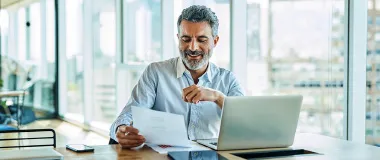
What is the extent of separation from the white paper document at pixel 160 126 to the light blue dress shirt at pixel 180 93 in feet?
1.26

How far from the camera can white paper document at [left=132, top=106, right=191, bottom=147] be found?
2.06 metres

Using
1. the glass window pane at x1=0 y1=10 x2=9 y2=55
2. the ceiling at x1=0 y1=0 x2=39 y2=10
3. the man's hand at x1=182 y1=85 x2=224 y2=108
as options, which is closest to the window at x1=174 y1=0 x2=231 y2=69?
the man's hand at x1=182 y1=85 x2=224 y2=108

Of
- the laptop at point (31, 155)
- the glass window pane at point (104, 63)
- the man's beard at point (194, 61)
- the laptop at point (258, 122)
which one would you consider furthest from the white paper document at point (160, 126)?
the glass window pane at point (104, 63)

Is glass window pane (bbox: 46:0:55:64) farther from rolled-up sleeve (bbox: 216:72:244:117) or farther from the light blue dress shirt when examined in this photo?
rolled-up sleeve (bbox: 216:72:244:117)

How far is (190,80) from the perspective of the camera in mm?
2732

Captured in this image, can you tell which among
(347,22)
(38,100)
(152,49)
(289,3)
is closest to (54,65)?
(38,100)

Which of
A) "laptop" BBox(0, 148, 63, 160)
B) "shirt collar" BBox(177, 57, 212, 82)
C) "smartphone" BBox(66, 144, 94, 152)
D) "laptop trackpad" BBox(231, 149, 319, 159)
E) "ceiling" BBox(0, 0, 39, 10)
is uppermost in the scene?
"ceiling" BBox(0, 0, 39, 10)

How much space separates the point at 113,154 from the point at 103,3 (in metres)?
5.80

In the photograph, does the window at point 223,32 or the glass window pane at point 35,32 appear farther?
the glass window pane at point 35,32

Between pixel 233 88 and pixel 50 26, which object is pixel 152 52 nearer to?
pixel 233 88

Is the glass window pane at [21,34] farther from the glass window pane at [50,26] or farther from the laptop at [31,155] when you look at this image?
the laptop at [31,155]

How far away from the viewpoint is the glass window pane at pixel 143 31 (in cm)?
603

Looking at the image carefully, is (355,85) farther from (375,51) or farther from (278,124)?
(278,124)

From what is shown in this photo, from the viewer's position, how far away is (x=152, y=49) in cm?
614
